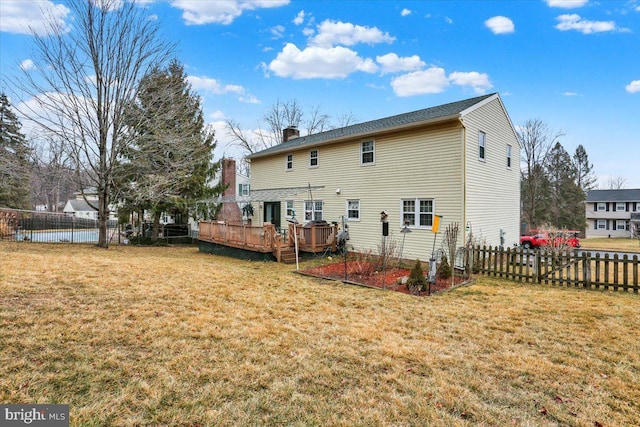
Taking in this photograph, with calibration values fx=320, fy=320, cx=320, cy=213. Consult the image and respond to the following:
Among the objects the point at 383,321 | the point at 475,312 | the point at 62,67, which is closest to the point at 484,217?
the point at 475,312

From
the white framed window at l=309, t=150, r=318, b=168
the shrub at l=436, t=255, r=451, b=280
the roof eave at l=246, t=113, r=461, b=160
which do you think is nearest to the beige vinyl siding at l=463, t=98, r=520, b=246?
the roof eave at l=246, t=113, r=461, b=160

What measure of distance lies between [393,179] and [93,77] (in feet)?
44.4

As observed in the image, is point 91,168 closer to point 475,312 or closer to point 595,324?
point 475,312

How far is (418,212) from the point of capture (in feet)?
40.0

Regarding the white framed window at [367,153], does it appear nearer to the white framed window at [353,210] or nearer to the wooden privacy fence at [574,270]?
the white framed window at [353,210]

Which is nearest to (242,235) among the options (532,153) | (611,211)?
(532,153)

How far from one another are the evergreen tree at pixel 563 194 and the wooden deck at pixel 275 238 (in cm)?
3499

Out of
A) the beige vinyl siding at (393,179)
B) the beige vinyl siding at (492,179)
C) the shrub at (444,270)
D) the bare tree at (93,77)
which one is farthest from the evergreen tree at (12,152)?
the beige vinyl siding at (492,179)

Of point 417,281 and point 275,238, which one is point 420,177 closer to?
point 417,281

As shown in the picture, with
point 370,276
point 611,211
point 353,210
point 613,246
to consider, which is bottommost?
point 613,246

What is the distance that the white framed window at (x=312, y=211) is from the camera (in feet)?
52.3

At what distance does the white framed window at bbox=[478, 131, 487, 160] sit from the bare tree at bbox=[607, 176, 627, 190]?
199 feet

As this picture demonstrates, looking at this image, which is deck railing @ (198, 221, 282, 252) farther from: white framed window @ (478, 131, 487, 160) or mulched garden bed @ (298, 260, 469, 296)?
white framed window @ (478, 131, 487, 160)

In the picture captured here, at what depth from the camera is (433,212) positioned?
11.8m
